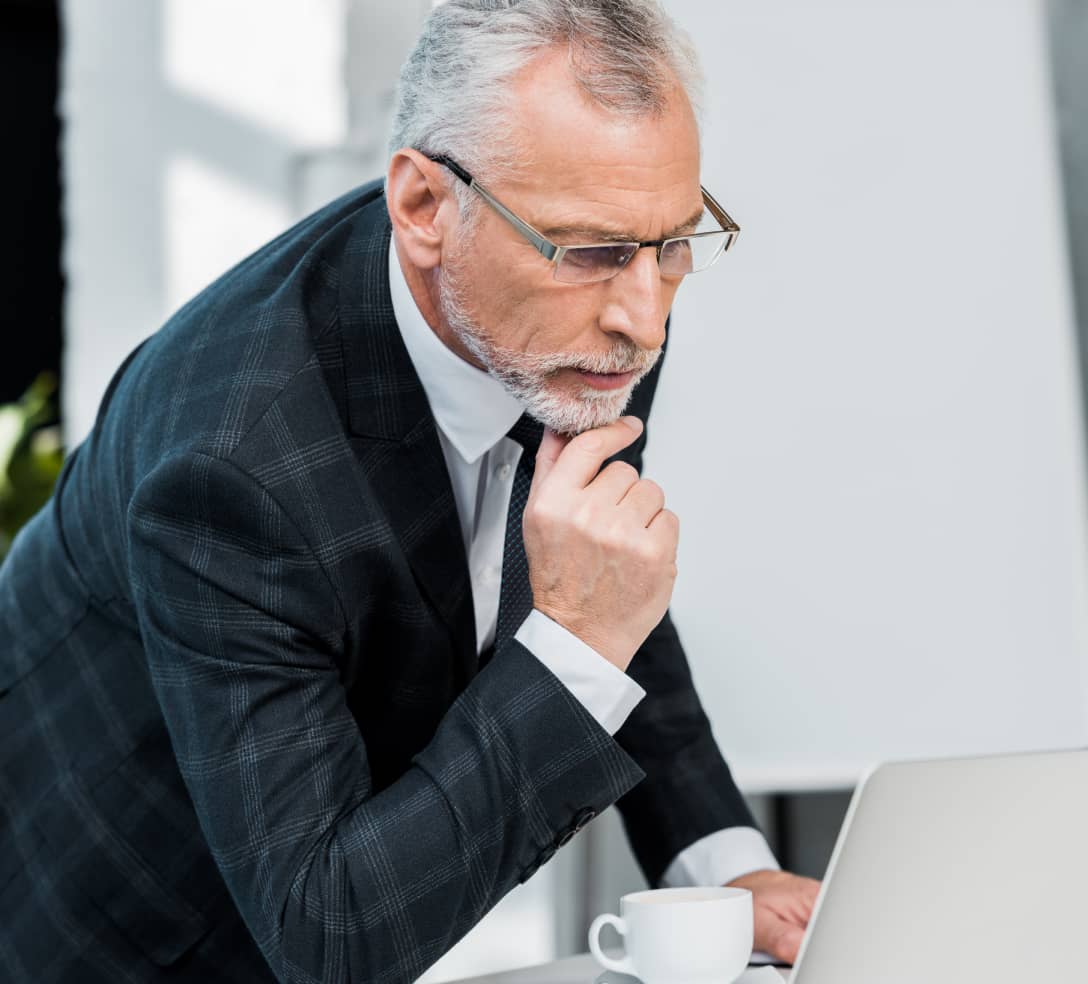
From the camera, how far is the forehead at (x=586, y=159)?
957 millimetres

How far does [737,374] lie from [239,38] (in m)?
1.51

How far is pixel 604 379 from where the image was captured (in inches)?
40.9

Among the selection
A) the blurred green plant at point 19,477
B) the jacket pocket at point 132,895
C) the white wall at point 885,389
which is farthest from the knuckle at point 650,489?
the blurred green plant at point 19,477

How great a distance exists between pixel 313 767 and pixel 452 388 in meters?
0.34

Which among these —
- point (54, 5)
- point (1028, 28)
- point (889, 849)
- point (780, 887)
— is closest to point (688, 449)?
point (1028, 28)

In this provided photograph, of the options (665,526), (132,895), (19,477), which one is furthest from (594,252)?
(19,477)

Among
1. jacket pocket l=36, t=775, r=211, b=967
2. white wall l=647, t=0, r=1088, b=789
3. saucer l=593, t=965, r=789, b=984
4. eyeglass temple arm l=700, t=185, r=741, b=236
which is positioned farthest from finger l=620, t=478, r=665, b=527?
white wall l=647, t=0, r=1088, b=789

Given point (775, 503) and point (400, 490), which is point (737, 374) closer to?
point (775, 503)

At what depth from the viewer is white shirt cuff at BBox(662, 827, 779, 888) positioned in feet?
3.89

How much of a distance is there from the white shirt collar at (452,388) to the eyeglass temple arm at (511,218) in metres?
0.13

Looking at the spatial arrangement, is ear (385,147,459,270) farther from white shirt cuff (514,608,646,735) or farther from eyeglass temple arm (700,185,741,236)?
white shirt cuff (514,608,646,735)

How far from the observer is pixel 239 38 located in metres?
2.89

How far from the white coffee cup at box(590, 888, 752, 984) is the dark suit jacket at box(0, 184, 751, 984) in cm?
9

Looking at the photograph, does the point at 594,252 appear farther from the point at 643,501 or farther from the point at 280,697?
the point at 280,697
